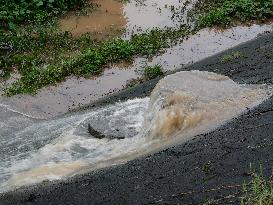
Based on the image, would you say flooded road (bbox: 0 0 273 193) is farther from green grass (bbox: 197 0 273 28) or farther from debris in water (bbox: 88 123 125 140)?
green grass (bbox: 197 0 273 28)

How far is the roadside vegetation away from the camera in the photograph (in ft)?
38.6

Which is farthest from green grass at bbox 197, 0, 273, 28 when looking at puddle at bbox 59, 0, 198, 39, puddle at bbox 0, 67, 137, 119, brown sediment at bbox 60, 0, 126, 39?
puddle at bbox 0, 67, 137, 119

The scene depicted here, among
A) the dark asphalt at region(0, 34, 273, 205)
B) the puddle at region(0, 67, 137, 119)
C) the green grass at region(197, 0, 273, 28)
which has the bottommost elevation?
Result: the dark asphalt at region(0, 34, 273, 205)

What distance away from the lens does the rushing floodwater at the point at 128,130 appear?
763 centimetres

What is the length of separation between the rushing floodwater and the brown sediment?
4.31 meters

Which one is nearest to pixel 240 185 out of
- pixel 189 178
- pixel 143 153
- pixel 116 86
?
pixel 189 178

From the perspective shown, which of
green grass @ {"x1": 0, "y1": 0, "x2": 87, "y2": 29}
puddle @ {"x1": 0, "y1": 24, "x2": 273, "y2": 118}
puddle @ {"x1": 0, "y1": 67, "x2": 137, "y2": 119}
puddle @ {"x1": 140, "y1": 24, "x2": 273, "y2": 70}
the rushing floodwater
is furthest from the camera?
green grass @ {"x1": 0, "y1": 0, "x2": 87, "y2": 29}

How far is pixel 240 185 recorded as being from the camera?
5.69 meters

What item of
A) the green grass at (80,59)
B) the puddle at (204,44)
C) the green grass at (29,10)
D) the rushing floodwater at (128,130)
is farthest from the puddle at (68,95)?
the green grass at (29,10)

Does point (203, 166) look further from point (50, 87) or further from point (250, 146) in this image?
point (50, 87)

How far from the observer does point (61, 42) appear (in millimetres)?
12930

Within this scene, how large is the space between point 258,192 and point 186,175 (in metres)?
1.28

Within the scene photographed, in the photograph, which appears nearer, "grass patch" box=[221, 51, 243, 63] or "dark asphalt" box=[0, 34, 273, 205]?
"dark asphalt" box=[0, 34, 273, 205]

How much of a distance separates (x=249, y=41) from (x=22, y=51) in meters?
5.75
